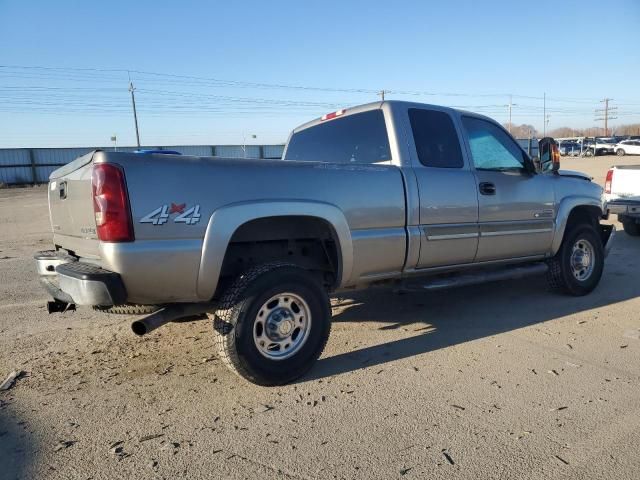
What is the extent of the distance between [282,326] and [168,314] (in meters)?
0.80

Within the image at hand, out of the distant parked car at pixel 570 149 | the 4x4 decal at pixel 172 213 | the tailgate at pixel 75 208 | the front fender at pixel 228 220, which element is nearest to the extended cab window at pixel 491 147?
the front fender at pixel 228 220

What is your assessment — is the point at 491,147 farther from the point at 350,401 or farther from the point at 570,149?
the point at 570,149

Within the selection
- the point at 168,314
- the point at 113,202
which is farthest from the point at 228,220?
the point at 168,314

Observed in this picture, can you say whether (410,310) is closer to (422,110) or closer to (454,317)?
(454,317)

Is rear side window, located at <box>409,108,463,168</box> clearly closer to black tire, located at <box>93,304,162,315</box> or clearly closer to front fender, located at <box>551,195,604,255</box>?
front fender, located at <box>551,195,604,255</box>

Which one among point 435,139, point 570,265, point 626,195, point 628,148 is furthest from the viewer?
point 628,148

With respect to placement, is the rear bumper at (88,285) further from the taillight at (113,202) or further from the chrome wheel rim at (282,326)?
the chrome wheel rim at (282,326)

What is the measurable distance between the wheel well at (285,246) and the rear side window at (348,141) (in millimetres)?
1008

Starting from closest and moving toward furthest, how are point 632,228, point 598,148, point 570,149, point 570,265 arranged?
point 570,265 → point 632,228 → point 598,148 → point 570,149

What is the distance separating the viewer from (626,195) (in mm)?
9641

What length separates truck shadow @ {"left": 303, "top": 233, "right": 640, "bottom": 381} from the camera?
4121 millimetres

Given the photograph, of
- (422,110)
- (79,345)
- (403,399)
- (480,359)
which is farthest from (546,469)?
(79,345)

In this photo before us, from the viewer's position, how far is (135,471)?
99.7 inches

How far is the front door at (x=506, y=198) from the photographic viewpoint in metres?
4.81
